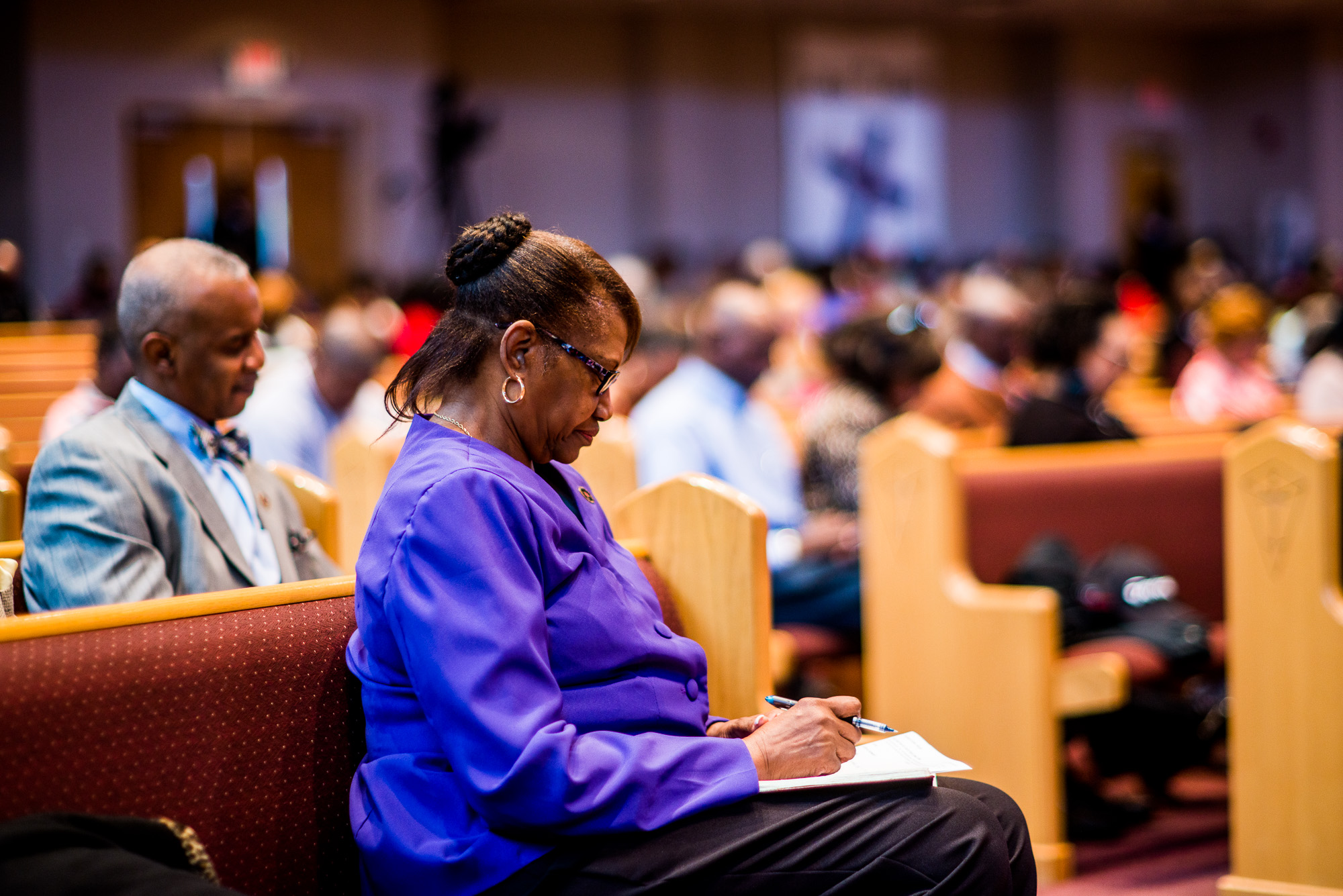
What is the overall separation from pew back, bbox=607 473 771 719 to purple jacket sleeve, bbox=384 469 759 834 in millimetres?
510

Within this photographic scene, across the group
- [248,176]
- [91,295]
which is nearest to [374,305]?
[91,295]

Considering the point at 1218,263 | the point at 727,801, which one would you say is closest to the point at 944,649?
the point at 727,801

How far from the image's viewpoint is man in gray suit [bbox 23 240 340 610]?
1.90m

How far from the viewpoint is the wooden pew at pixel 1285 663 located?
279 centimetres

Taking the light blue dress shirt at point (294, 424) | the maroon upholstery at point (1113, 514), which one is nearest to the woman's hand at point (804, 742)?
the maroon upholstery at point (1113, 514)

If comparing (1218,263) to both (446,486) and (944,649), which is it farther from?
(446,486)

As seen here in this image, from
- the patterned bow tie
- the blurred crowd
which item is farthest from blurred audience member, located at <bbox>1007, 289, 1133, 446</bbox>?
the patterned bow tie

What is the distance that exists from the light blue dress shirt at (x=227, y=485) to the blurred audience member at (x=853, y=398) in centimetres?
214

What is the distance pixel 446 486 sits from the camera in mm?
1498

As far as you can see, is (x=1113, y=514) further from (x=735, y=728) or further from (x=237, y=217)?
(x=237, y=217)

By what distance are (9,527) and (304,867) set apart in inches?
41.7

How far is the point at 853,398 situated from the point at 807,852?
2661 millimetres

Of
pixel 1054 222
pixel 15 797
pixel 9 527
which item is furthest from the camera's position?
pixel 1054 222

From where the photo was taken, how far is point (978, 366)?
4859mm
